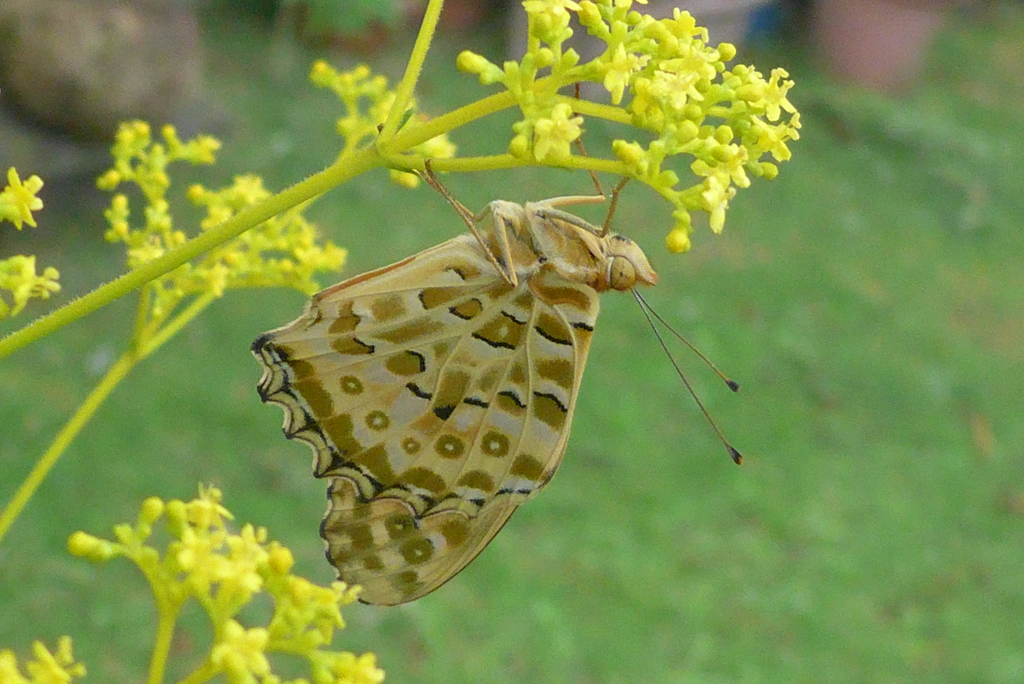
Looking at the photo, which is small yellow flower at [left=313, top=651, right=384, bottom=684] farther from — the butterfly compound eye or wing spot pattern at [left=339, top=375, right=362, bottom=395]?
the butterfly compound eye

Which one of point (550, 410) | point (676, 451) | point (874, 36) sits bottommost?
point (874, 36)

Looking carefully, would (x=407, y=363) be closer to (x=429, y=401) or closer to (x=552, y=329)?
(x=429, y=401)

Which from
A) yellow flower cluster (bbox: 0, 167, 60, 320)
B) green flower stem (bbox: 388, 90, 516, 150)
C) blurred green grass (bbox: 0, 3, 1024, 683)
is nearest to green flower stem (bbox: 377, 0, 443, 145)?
green flower stem (bbox: 388, 90, 516, 150)

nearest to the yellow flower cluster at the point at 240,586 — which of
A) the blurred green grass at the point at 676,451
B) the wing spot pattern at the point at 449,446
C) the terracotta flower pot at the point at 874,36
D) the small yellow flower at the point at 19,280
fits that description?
the small yellow flower at the point at 19,280

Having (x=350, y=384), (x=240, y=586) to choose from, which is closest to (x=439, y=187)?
(x=350, y=384)

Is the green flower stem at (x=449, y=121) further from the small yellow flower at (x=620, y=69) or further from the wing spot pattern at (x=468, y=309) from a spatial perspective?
the wing spot pattern at (x=468, y=309)
